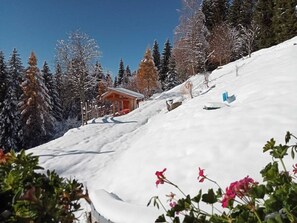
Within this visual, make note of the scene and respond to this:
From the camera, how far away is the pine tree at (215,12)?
120 feet

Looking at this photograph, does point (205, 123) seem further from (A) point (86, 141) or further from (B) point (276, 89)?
(A) point (86, 141)

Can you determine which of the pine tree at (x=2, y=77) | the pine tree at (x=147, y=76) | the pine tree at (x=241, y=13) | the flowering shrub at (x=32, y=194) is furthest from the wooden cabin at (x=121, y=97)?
the flowering shrub at (x=32, y=194)

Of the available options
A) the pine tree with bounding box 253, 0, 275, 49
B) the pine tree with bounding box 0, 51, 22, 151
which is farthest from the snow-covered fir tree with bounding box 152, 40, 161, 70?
the pine tree with bounding box 0, 51, 22, 151

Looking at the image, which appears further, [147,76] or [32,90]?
[147,76]

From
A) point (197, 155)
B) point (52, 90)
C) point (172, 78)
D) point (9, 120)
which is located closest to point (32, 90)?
point (9, 120)

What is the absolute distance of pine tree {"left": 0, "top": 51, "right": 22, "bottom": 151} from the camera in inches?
1042

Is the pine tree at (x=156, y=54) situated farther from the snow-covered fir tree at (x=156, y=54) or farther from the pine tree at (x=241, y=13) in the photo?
the pine tree at (x=241, y=13)

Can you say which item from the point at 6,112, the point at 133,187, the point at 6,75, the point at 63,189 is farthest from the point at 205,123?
the point at 6,75

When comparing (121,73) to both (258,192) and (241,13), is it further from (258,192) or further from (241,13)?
(258,192)

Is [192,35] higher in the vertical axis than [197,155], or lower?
higher

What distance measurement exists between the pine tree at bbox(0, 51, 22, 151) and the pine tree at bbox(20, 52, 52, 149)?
2.10ft

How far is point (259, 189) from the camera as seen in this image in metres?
0.91

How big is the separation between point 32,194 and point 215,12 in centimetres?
3935

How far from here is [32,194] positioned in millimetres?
796
